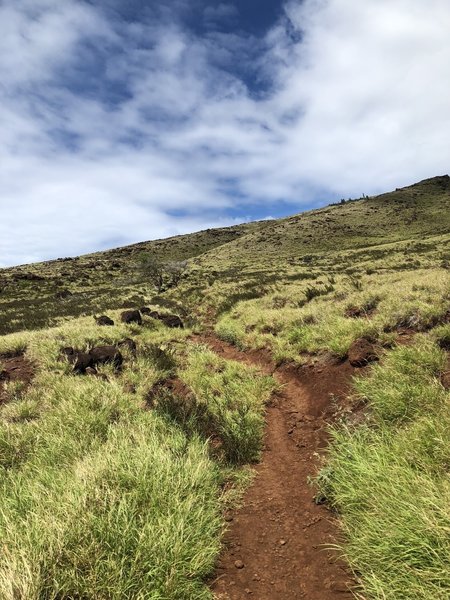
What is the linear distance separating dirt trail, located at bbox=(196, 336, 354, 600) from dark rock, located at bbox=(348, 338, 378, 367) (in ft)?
1.96

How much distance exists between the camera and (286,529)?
4324 mm

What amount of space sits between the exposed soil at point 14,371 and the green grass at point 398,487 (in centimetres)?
725

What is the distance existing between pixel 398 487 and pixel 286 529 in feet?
4.68

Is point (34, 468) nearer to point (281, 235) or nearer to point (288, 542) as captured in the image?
point (288, 542)

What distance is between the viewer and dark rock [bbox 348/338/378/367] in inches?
297

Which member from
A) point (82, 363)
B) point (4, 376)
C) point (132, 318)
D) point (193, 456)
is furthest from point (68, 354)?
point (193, 456)

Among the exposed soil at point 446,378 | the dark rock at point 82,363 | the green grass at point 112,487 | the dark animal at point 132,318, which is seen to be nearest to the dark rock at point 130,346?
the dark rock at point 82,363

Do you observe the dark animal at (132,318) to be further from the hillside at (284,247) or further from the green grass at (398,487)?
the hillside at (284,247)

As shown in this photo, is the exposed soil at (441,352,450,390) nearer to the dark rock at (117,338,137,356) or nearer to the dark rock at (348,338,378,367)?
the dark rock at (348,338,378,367)

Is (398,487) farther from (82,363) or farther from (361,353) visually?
(82,363)

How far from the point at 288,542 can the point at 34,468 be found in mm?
3375

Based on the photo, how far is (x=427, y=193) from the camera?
11519cm

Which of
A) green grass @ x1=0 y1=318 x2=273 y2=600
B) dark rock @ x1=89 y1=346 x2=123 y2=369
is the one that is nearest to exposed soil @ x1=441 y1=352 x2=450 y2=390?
green grass @ x1=0 y1=318 x2=273 y2=600

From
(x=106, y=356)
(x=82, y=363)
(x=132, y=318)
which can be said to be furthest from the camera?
(x=132, y=318)
